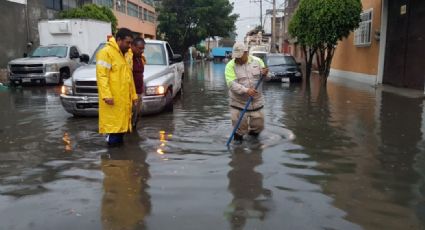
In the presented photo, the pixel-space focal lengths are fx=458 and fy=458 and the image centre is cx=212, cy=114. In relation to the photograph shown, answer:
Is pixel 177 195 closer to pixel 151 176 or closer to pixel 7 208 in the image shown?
pixel 151 176

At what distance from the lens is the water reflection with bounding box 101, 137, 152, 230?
397 centimetres

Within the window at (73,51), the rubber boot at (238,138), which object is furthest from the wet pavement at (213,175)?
the window at (73,51)

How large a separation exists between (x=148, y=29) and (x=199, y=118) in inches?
2101

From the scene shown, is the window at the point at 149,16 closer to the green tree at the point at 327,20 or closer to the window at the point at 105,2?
the window at the point at 105,2

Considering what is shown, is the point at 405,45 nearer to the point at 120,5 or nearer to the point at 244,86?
the point at 244,86

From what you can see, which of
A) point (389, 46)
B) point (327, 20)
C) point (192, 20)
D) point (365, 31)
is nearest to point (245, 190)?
point (327, 20)

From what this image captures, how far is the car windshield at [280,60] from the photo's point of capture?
2114cm

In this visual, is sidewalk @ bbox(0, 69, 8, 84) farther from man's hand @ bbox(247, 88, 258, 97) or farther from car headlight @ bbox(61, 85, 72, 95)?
man's hand @ bbox(247, 88, 258, 97)

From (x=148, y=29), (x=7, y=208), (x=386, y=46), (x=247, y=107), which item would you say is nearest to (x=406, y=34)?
(x=386, y=46)

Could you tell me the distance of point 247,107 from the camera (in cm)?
672

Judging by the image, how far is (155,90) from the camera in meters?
9.11

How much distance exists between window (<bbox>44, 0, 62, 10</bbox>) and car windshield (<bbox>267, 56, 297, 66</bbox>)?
46.3 ft

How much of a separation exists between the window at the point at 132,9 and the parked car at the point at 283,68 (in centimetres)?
3197

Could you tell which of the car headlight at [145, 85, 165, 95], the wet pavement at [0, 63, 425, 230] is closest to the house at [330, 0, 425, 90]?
the wet pavement at [0, 63, 425, 230]
